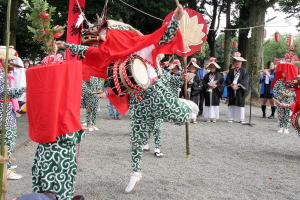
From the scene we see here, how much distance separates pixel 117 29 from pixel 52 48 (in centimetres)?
116

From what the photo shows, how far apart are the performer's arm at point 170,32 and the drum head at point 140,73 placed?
328mm

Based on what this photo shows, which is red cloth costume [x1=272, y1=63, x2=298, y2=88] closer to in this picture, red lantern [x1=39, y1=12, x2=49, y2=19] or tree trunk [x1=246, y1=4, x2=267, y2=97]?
red lantern [x1=39, y1=12, x2=49, y2=19]

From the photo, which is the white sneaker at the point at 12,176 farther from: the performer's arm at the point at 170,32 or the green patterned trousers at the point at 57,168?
the performer's arm at the point at 170,32

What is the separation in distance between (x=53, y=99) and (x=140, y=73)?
63.7 inches

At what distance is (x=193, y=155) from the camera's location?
8.09m

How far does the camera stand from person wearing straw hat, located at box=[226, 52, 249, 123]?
13.9 meters

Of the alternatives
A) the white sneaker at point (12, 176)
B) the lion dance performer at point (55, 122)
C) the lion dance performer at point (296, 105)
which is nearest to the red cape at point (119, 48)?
the lion dance performer at point (55, 122)

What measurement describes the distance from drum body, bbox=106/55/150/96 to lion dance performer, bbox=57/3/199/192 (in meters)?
0.02

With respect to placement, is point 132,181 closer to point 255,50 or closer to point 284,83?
point 284,83

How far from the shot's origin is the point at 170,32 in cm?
500

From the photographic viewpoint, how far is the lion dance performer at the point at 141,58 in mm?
5016

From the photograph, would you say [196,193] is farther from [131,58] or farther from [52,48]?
[52,48]

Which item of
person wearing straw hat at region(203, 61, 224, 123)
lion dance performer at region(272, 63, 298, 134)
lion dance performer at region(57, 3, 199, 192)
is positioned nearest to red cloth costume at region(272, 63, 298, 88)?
lion dance performer at region(272, 63, 298, 134)

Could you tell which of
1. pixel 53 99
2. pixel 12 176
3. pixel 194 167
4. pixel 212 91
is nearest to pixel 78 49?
pixel 53 99
